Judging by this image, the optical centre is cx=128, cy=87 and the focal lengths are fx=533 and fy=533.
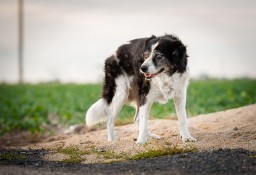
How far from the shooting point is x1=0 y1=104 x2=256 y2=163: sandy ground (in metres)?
9.91

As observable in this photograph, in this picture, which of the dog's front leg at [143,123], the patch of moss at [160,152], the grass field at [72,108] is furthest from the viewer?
the grass field at [72,108]

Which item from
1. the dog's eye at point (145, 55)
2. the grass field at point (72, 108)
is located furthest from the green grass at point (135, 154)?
Answer: the grass field at point (72, 108)

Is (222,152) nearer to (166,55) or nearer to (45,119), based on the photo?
(166,55)

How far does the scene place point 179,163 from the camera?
848 cm

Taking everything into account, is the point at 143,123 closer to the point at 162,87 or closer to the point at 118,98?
the point at 162,87

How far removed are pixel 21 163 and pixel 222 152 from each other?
3593mm

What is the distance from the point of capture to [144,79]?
34.0ft

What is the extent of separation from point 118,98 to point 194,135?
1784 millimetres

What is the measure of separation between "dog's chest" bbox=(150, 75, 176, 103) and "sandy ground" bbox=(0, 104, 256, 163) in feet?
2.94

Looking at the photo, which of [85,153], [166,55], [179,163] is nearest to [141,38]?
[166,55]

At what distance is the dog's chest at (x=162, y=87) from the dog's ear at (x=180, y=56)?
0.92ft

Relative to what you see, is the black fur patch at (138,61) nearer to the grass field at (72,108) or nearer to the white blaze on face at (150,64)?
the white blaze on face at (150,64)

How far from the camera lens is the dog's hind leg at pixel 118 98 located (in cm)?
1120

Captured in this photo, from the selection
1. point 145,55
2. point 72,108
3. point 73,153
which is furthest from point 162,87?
point 72,108
